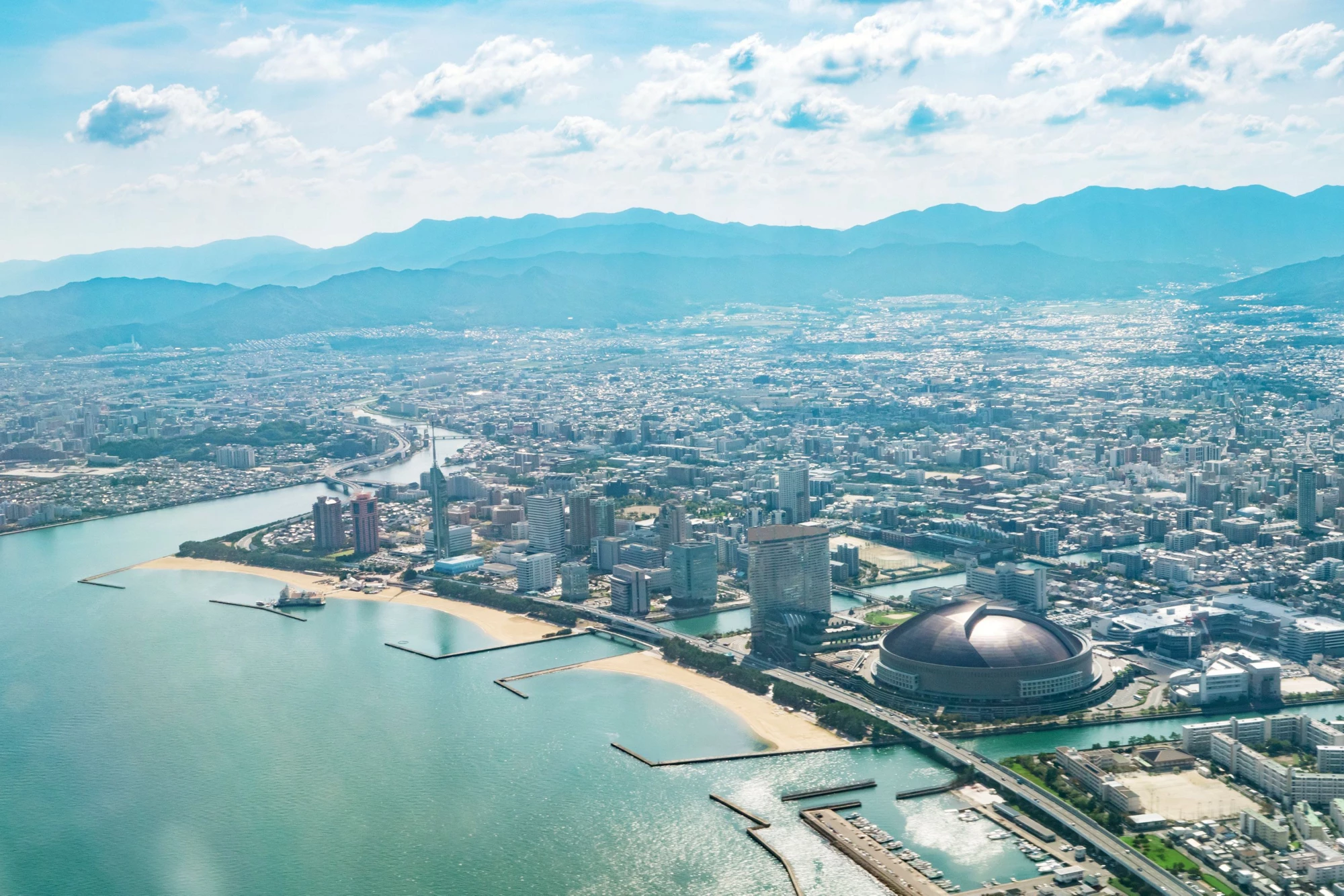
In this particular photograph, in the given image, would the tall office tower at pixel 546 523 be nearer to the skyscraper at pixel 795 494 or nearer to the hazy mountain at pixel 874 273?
the skyscraper at pixel 795 494

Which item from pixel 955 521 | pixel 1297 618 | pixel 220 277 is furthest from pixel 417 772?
pixel 220 277

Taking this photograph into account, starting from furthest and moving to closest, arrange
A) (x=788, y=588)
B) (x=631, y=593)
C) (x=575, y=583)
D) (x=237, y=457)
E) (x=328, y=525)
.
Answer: (x=237, y=457), (x=328, y=525), (x=575, y=583), (x=631, y=593), (x=788, y=588)

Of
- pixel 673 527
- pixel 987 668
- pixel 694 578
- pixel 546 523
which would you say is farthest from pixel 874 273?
pixel 987 668

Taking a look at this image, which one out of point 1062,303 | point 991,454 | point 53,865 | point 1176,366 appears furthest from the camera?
point 1062,303

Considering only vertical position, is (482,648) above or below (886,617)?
below

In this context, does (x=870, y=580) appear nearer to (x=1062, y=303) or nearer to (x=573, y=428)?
(x=573, y=428)

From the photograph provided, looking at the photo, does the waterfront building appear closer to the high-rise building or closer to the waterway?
the waterway

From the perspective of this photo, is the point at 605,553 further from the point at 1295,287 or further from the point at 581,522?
the point at 1295,287
